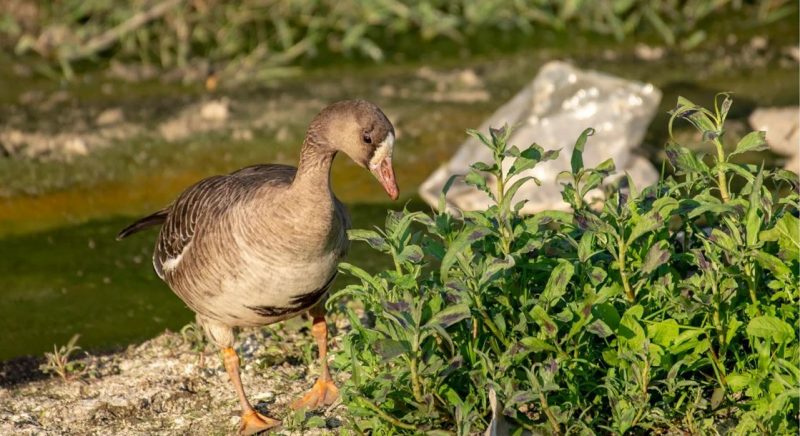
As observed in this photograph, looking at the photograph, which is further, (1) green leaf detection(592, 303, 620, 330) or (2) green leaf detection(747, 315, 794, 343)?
(1) green leaf detection(592, 303, 620, 330)

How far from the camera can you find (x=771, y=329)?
13.0 feet

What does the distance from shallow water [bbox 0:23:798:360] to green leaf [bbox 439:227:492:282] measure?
2.45 metres

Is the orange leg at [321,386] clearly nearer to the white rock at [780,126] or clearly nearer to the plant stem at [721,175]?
the plant stem at [721,175]

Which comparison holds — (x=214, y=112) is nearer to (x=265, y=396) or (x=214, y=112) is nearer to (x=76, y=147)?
(x=76, y=147)

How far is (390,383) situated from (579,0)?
20.8ft

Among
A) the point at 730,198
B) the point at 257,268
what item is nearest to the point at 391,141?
the point at 257,268

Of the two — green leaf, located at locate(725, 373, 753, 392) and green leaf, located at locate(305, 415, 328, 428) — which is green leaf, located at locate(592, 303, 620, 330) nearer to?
green leaf, located at locate(725, 373, 753, 392)

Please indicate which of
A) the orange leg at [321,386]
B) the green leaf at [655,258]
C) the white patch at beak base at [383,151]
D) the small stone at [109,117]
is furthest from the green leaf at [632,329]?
the small stone at [109,117]

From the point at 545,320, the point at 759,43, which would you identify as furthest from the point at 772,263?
the point at 759,43

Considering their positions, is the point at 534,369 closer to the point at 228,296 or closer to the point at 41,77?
the point at 228,296

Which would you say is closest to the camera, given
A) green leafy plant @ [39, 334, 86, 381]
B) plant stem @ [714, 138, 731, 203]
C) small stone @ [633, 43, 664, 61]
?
plant stem @ [714, 138, 731, 203]

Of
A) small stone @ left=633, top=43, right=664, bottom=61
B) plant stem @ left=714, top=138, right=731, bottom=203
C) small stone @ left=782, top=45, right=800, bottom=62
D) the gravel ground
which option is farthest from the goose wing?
small stone @ left=782, top=45, right=800, bottom=62

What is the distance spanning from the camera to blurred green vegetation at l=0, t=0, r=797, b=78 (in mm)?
9359

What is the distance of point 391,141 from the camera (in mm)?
4562
